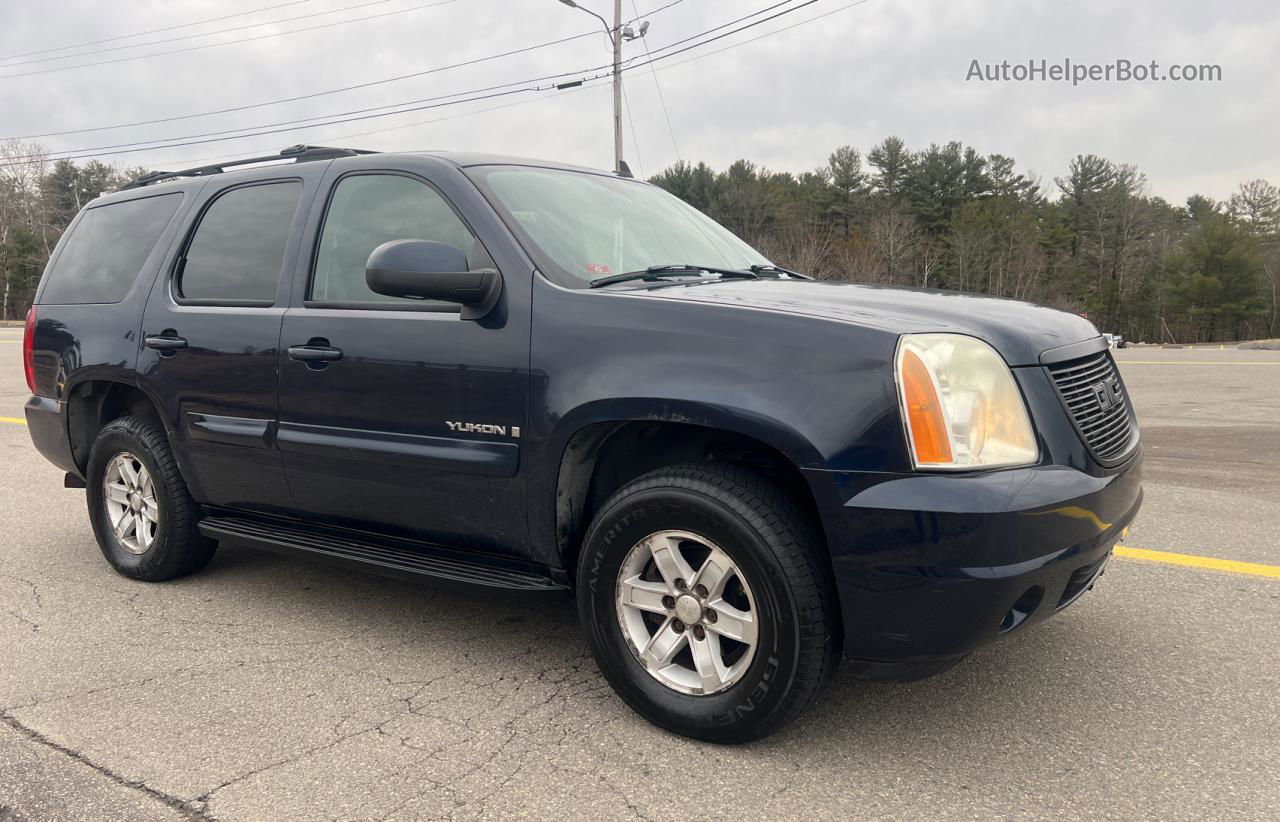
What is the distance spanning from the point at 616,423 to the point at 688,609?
58 cm

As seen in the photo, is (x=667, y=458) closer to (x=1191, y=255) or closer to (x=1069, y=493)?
(x=1069, y=493)

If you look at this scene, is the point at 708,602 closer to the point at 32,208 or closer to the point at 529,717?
the point at 529,717

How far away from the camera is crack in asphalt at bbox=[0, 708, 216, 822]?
2.34 m

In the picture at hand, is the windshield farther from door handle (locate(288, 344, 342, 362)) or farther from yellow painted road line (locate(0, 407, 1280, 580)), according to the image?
yellow painted road line (locate(0, 407, 1280, 580))

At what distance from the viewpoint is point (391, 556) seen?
335cm

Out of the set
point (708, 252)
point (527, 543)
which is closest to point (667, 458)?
point (527, 543)

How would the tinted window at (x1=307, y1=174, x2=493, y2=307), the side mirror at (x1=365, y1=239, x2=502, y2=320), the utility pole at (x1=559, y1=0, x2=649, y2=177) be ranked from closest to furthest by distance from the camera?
1. the side mirror at (x1=365, y1=239, x2=502, y2=320)
2. the tinted window at (x1=307, y1=174, x2=493, y2=307)
3. the utility pole at (x1=559, y1=0, x2=649, y2=177)

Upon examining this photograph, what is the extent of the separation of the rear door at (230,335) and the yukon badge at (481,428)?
0.91 m

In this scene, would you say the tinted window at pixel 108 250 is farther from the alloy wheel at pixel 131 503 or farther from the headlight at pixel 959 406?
the headlight at pixel 959 406

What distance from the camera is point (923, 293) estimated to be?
3139mm

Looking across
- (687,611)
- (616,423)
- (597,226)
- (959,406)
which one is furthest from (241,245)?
(959,406)

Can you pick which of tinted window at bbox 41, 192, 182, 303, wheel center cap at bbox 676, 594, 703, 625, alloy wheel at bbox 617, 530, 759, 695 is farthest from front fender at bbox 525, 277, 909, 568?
tinted window at bbox 41, 192, 182, 303

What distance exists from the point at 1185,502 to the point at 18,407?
11655 mm

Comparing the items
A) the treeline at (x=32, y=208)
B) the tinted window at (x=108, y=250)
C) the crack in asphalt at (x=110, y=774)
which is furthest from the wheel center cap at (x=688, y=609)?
the treeline at (x=32, y=208)
